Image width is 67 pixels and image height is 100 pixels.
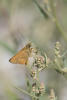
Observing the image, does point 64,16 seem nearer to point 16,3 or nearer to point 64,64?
point 16,3

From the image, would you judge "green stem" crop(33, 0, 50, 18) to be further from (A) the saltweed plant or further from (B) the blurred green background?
(A) the saltweed plant

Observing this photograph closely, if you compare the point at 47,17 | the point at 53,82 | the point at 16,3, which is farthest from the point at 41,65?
the point at 16,3

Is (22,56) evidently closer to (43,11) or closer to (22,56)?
(22,56)

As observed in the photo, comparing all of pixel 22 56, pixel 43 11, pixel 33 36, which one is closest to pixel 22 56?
pixel 22 56

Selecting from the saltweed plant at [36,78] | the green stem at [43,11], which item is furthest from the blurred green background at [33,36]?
the saltweed plant at [36,78]

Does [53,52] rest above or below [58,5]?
below
